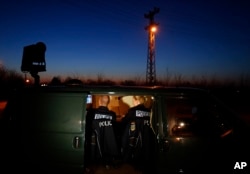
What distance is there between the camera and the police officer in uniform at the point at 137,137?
498 centimetres

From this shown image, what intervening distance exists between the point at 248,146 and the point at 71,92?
8.80ft

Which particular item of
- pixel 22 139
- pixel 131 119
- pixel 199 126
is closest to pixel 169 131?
pixel 199 126

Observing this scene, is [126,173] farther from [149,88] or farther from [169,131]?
[149,88]

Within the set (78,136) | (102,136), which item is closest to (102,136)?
(102,136)

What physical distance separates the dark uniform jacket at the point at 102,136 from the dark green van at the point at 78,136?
1.11 m

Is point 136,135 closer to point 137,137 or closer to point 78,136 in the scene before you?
point 137,137

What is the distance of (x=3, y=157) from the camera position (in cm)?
394

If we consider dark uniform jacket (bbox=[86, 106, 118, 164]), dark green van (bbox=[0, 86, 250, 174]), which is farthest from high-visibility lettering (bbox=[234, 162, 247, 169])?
dark uniform jacket (bbox=[86, 106, 118, 164])

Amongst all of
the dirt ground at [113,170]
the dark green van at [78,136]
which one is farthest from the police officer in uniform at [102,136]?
the dark green van at [78,136]

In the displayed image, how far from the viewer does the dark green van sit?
12.7 feet

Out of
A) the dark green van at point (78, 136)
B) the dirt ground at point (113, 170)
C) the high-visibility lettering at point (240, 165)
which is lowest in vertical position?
the dirt ground at point (113, 170)

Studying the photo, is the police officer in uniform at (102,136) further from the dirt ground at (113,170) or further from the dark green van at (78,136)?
the dark green van at (78,136)

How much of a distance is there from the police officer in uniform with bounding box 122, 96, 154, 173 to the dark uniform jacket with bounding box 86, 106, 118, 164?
24 centimetres

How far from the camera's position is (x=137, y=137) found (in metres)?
5.18
